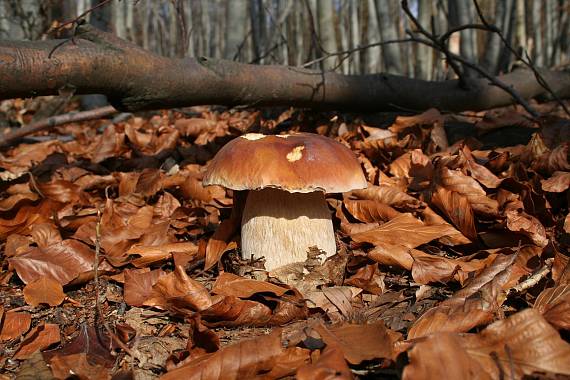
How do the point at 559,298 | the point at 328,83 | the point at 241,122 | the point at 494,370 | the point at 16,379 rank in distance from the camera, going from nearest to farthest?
the point at 494,370 < the point at 16,379 < the point at 559,298 < the point at 328,83 < the point at 241,122

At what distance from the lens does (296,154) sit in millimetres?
1823

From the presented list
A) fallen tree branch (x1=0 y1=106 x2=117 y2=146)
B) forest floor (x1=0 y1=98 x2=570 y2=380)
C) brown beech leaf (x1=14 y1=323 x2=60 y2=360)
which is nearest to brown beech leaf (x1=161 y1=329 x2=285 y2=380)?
forest floor (x1=0 y1=98 x2=570 y2=380)

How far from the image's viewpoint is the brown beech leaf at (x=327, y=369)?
1173 mm

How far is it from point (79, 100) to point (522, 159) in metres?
6.98

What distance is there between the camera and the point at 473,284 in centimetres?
164

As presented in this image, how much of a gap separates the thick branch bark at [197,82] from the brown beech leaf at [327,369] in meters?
2.03

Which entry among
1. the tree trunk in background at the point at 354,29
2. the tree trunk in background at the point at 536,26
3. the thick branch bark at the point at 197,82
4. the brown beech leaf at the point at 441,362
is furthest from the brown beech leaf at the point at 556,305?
the tree trunk in background at the point at 354,29

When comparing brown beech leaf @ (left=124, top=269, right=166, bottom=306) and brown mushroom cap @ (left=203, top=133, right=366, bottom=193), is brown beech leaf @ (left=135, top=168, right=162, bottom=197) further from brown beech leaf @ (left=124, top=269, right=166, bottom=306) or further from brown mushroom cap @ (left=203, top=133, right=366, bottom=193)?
brown mushroom cap @ (left=203, top=133, right=366, bottom=193)

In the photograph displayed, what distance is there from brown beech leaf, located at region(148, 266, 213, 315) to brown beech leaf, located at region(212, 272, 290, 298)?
84 mm

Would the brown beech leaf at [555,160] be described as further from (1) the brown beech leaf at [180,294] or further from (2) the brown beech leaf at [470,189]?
(1) the brown beech leaf at [180,294]

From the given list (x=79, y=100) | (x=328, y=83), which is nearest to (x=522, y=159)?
(x=328, y=83)

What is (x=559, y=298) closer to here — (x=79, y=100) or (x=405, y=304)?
(x=405, y=304)

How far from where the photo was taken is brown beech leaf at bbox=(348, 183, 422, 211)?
2385 mm

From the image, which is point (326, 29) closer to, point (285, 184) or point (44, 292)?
point (285, 184)
